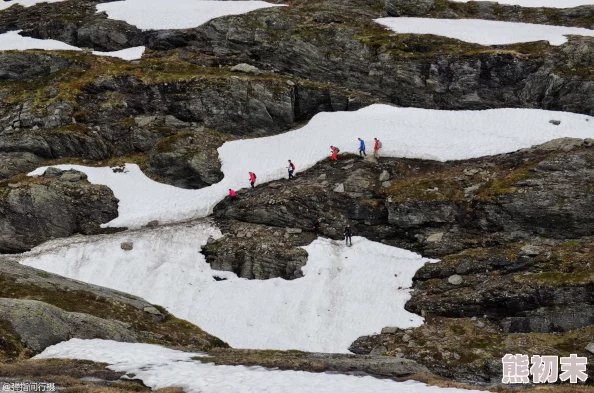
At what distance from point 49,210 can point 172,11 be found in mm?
43610

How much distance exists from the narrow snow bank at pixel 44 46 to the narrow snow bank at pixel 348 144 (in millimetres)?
24448

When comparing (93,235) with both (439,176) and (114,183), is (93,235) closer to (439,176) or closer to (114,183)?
(114,183)

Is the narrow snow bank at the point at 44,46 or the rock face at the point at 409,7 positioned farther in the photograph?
the rock face at the point at 409,7

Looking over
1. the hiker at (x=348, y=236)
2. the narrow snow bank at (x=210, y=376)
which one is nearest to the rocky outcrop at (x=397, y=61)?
the hiker at (x=348, y=236)

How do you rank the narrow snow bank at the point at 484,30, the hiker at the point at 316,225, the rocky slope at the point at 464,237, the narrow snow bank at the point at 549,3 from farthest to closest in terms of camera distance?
the narrow snow bank at the point at 549,3
the narrow snow bank at the point at 484,30
the hiker at the point at 316,225
the rocky slope at the point at 464,237

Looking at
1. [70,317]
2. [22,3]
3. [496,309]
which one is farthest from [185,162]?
[22,3]

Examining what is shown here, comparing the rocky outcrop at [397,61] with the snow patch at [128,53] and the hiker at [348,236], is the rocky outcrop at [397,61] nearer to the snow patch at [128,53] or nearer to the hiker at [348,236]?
the snow patch at [128,53]

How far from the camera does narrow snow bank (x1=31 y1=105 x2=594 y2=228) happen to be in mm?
44875

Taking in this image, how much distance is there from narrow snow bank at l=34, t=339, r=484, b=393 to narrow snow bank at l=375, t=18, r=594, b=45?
53493 mm

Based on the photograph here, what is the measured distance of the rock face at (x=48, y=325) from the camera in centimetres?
2155

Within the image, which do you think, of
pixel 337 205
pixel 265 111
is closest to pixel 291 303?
pixel 337 205

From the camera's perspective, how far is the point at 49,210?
4206 centimetres

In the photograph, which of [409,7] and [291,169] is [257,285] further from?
[409,7]

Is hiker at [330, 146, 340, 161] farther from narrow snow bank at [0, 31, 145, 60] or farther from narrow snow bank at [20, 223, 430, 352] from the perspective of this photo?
narrow snow bank at [0, 31, 145, 60]
